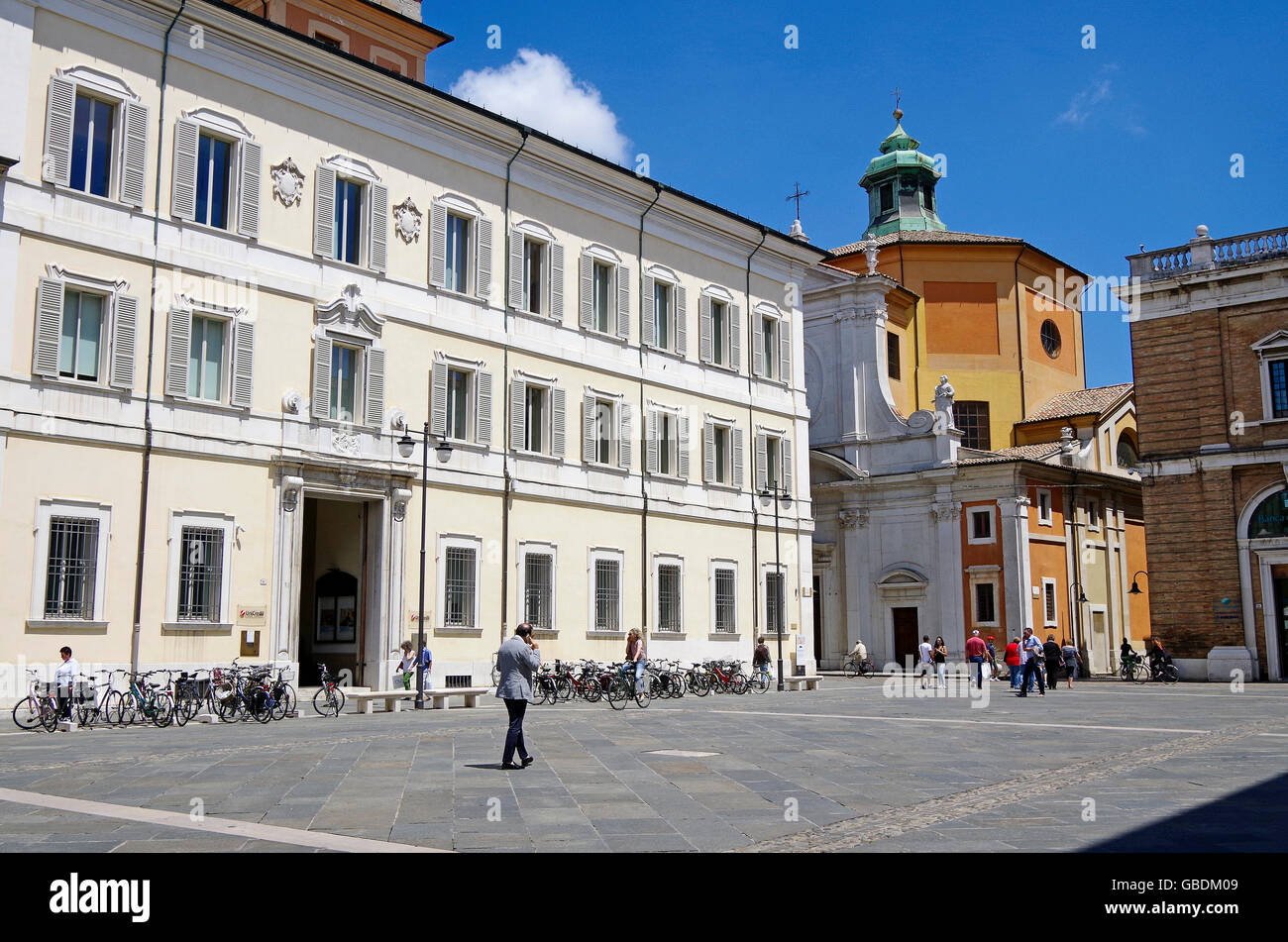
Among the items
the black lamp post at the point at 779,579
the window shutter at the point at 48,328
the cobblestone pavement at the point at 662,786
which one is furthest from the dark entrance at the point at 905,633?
the window shutter at the point at 48,328

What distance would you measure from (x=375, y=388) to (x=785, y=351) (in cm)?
1633

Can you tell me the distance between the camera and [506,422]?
29.3 m

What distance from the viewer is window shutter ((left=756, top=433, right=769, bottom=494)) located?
37.1m

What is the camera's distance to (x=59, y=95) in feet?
71.1

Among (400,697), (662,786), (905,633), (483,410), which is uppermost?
(483,410)

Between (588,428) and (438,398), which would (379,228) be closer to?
(438,398)

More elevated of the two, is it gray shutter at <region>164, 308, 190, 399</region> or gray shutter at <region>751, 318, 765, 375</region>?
gray shutter at <region>751, 318, 765, 375</region>

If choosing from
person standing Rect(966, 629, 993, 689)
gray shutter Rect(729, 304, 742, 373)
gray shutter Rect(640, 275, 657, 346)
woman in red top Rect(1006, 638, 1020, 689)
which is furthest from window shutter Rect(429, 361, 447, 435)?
woman in red top Rect(1006, 638, 1020, 689)

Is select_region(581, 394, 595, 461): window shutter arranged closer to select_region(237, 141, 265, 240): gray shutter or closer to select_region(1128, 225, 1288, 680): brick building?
select_region(237, 141, 265, 240): gray shutter

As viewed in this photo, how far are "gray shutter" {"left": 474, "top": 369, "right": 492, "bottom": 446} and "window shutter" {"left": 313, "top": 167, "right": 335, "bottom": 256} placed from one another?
4.61 metres

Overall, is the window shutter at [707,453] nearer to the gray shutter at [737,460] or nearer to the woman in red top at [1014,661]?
the gray shutter at [737,460]

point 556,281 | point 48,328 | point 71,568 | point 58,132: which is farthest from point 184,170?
point 556,281

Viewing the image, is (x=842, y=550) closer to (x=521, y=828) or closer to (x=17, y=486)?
(x=17, y=486)

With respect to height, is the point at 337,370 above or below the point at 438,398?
above
